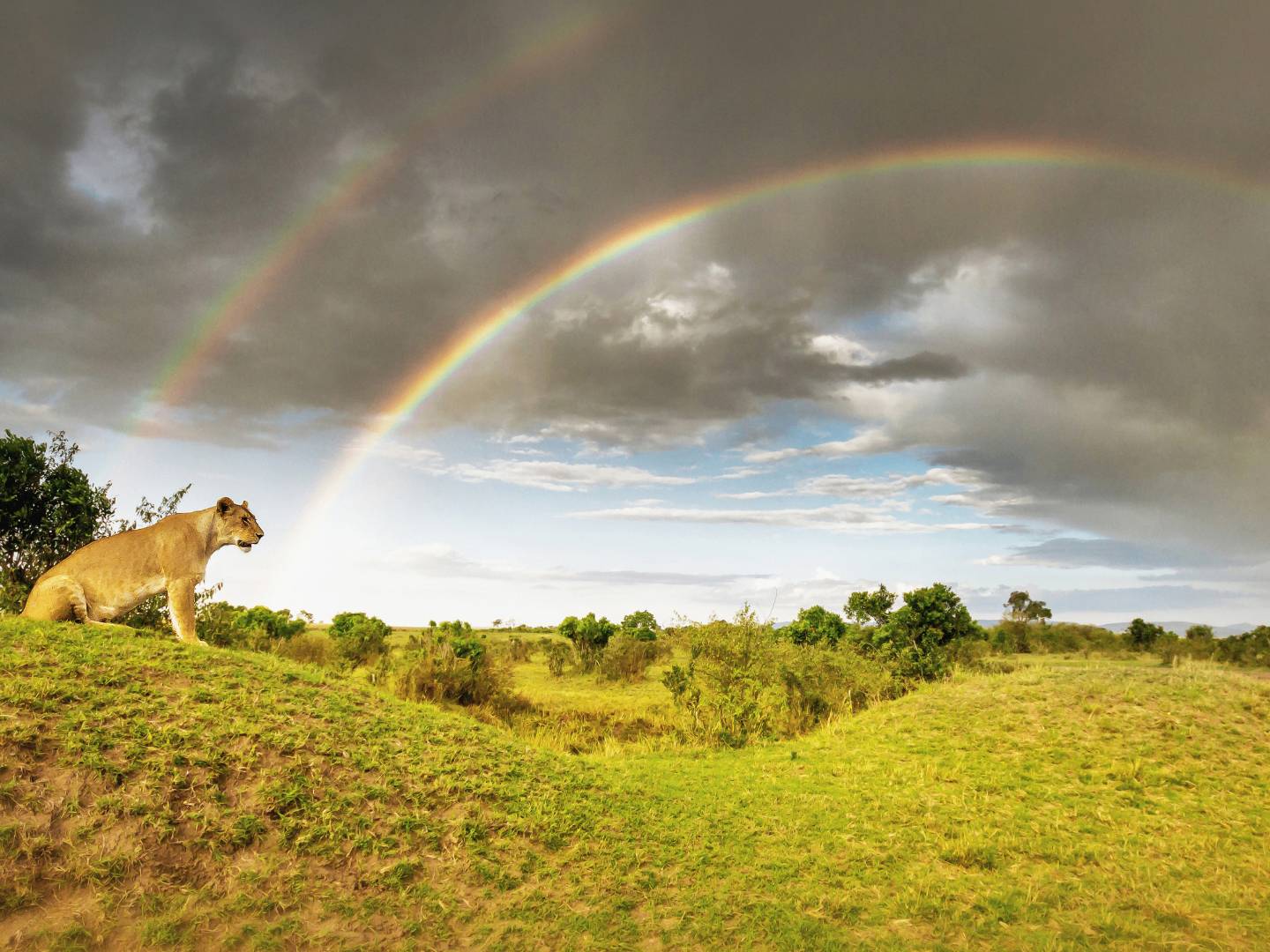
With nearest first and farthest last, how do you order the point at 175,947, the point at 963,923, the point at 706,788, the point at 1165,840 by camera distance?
the point at 175,947, the point at 963,923, the point at 1165,840, the point at 706,788

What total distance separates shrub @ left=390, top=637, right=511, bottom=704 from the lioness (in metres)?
10.0

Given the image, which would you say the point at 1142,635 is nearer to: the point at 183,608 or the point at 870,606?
the point at 870,606

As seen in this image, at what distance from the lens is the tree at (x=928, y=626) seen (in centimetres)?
3069

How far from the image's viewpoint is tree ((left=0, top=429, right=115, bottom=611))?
53.0 feet

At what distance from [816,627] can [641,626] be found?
15240 millimetres

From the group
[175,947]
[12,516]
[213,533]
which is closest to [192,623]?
[213,533]

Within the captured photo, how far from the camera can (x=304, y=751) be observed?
9.33 metres

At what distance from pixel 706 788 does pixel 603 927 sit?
6.11 metres

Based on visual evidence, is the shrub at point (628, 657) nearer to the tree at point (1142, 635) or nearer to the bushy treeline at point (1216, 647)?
the bushy treeline at point (1216, 647)

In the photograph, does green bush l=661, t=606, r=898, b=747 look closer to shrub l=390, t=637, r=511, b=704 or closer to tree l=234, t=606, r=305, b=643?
shrub l=390, t=637, r=511, b=704

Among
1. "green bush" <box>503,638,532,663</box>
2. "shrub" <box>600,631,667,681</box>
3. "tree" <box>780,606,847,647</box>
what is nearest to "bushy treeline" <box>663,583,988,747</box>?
"tree" <box>780,606,847,647</box>

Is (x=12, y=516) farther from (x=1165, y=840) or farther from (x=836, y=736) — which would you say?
(x=1165, y=840)

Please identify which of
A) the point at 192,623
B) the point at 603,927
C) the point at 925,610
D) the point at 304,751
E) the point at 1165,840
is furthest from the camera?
the point at 925,610

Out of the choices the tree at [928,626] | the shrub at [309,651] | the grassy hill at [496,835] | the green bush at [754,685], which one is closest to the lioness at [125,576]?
the grassy hill at [496,835]
